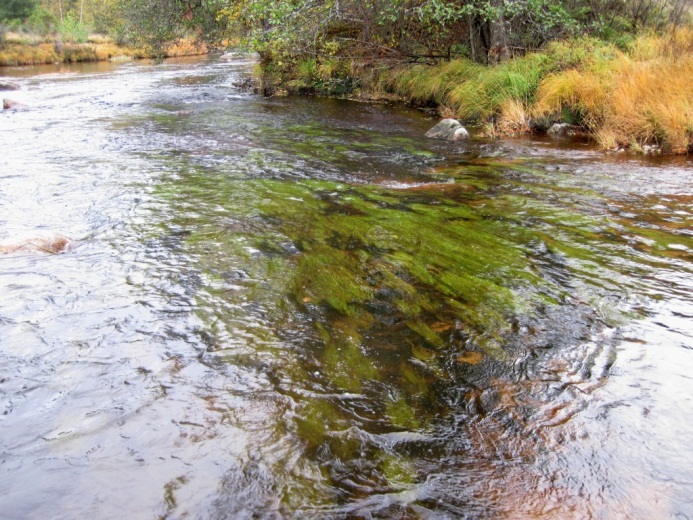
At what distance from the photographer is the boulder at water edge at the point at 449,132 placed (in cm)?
1073

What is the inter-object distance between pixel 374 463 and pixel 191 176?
6.40m

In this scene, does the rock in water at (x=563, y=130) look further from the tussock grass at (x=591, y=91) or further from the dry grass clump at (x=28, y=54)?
the dry grass clump at (x=28, y=54)

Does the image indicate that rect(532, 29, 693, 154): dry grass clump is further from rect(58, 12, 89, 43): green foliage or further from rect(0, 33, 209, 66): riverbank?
rect(58, 12, 89, 43): green foliage

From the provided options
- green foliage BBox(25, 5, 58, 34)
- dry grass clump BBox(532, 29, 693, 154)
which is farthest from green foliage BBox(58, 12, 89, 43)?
dry grass clump BBox(532, 29, 693, 154)

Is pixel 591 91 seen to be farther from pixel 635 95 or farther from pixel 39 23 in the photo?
pixel 39 23

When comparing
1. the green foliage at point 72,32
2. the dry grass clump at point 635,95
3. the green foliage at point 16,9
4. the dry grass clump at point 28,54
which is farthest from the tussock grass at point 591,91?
the green foliage at point 16,9

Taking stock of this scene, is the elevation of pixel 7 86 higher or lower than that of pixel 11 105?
higher

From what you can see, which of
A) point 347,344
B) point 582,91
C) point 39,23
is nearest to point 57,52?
point 39,23

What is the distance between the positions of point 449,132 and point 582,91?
→ 2.68m

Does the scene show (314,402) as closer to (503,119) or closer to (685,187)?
(685,187)

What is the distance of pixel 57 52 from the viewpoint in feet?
109

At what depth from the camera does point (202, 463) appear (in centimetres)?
282

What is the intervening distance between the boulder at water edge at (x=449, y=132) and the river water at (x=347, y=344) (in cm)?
289

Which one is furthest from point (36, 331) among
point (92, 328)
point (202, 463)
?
point (202, 463)
